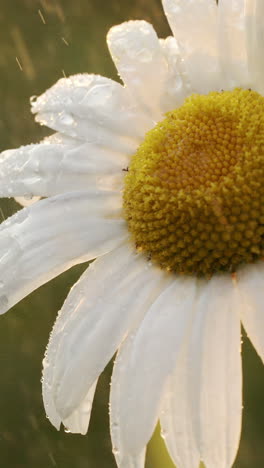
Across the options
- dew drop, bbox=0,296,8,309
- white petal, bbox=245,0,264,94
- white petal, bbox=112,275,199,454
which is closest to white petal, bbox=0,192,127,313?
dew drop, bbox=0,296,8,309

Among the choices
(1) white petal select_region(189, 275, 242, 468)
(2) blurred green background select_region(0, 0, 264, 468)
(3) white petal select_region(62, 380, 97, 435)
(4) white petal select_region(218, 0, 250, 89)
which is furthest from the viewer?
(2) blurred green background select_region(0, 0, 264, 468)

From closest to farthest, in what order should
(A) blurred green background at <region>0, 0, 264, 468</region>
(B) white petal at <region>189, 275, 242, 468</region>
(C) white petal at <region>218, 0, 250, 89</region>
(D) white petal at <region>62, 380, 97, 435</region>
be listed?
(B) white petal at <region>189, 275, 242, 468</region>, (D) white petal at <region>62, 380, 97, 435</region>, (C) white petal at <region>218, 0, 250, 89</region>, (A) blurred green background at <region>0, 0, 264, 468</region>

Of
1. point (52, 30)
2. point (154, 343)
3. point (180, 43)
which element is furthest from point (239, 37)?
point (52, 30)

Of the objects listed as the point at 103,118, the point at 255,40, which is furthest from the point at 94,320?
the point at 255,40

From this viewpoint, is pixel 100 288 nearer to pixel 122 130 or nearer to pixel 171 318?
pixel 171 318

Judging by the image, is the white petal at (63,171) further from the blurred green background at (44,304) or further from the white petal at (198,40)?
the blurred green background at (44,304)

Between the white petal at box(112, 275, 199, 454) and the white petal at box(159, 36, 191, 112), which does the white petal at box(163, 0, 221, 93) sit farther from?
the white petal at box(112, 275, 199, 454)

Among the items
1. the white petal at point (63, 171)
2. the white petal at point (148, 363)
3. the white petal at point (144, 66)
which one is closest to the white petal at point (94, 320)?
the white petal at point (148, 363)
